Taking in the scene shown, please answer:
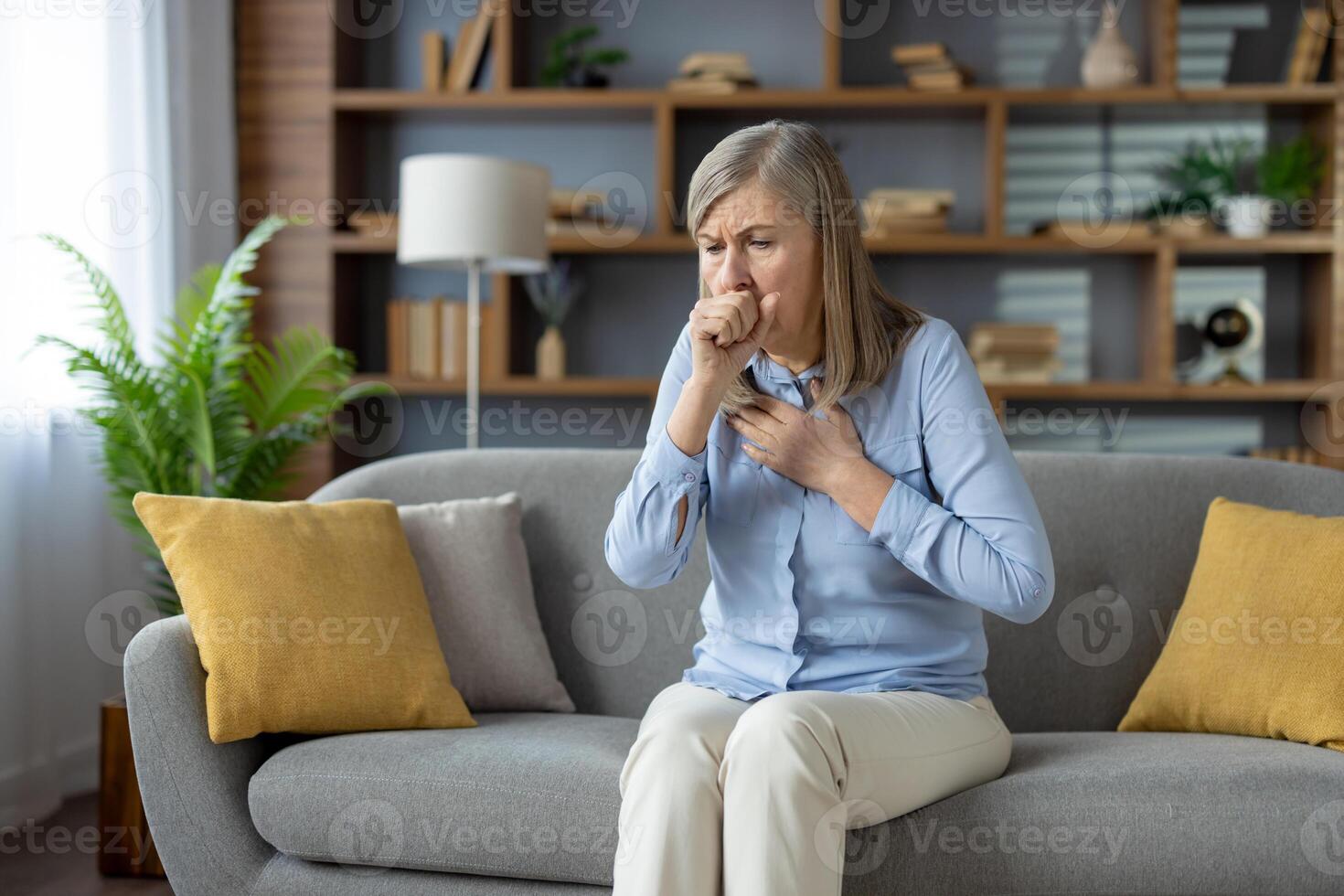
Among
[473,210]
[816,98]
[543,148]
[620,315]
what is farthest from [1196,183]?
[473,210]

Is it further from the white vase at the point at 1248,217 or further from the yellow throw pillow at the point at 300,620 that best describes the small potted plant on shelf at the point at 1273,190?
the yellow throw pillow at the point at 300,620

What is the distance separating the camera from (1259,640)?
1.97 metres

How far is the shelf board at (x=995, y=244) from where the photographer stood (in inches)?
156

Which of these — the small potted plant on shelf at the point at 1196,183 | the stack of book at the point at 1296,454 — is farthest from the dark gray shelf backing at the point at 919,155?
the stack of book at the point at 1296,454

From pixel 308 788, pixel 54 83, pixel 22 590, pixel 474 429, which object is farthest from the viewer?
pixel 474 429

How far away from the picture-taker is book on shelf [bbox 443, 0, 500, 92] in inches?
164

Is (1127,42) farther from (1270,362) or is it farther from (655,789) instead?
(655,789)

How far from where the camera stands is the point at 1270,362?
167 inches

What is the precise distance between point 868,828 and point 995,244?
2.75m

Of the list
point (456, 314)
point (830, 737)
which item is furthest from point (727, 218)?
point (456, 314)

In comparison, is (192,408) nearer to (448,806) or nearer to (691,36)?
(448,806)

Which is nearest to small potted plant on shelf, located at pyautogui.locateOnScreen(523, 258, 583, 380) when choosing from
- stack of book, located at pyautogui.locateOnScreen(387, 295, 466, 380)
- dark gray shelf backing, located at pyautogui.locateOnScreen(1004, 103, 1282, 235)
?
stack of book, located at pyautogui.locateOnScreen(387, 295, 466, 380)

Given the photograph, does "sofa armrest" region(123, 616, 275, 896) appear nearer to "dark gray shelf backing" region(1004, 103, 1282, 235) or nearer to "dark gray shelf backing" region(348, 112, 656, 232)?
"dark gray shelf backing" region(348, 112, 656, 232)

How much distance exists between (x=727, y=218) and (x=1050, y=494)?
0.93 metres
